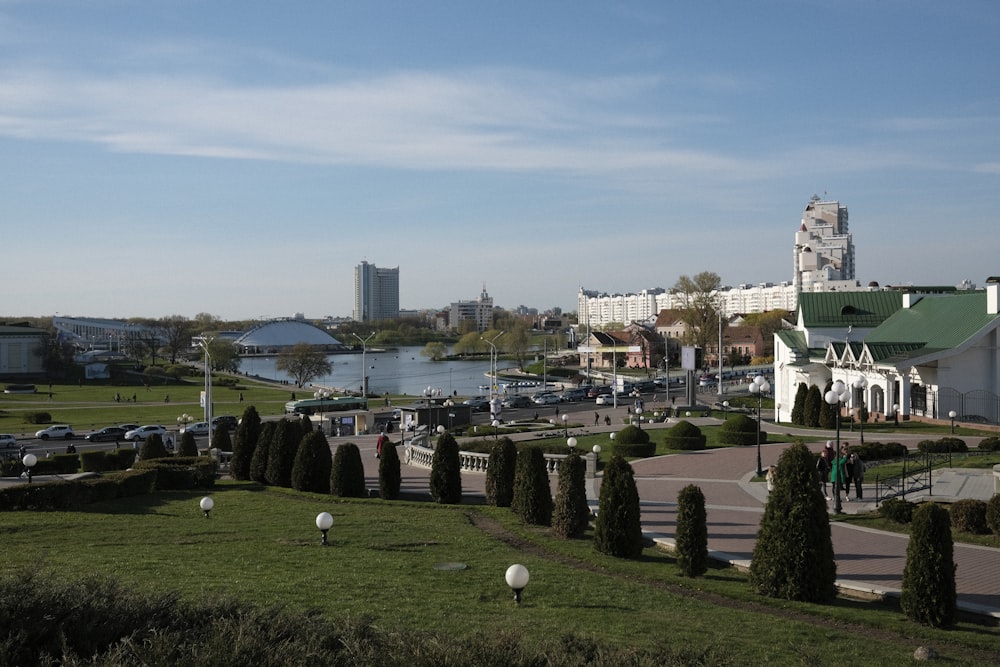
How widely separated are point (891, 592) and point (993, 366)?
101 feet

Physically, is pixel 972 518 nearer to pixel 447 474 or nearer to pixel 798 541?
pixel 798 541

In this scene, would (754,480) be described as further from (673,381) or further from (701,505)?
(673,381)

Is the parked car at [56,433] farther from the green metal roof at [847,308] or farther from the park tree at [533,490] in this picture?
the green metal roof at [847,308]

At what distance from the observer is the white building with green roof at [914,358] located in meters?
37.6

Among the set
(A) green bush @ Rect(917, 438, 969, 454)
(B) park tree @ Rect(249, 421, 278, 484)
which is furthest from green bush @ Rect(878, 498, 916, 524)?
(B) park tree @ Rect(249, 421, 278, 484)

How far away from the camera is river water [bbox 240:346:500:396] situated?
9694cm

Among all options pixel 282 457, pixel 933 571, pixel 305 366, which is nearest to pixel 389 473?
pixel 282 457

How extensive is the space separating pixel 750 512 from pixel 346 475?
9.85 meters

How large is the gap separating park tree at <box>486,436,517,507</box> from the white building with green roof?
20.7 metres

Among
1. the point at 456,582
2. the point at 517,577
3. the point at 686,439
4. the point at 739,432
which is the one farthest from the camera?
the point at 739,432

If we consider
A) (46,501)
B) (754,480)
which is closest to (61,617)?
(46,501)

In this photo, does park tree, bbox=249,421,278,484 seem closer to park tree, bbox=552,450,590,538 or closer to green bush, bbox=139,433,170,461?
green bush, bbox=139,433,170,461

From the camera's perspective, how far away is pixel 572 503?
51.1 ft

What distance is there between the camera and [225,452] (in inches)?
1177
